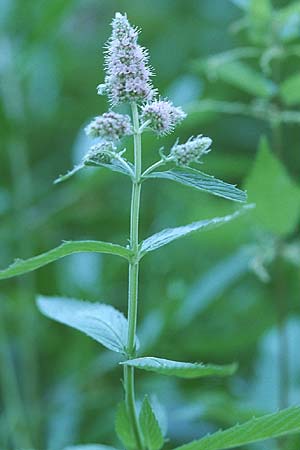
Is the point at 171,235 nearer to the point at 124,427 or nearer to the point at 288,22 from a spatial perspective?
the point at 124,427

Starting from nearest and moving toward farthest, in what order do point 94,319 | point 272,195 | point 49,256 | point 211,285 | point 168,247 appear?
1. point 49,256
2. point 94,319
3. point 272,195
4. point 211,285
5. point 168,247

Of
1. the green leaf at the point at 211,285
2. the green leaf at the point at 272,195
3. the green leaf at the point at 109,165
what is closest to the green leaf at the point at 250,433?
the green leaf at the point at 109,165

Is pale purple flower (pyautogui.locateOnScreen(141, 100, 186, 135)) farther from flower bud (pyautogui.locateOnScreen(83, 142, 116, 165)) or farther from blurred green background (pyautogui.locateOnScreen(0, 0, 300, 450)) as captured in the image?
blurred green background (pyautogui.locateOnScreen(0, 0, 300, 450))

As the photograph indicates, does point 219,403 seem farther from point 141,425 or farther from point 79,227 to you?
point 79,227

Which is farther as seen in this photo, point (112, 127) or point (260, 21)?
point (260, 21)

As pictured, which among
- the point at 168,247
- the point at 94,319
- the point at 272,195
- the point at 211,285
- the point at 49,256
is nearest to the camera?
the point at 49,256

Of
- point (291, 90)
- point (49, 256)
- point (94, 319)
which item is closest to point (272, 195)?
point (291, 90)

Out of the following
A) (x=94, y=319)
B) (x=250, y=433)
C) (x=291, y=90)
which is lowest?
(x=250, y=433)

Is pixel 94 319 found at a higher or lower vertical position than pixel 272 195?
lower

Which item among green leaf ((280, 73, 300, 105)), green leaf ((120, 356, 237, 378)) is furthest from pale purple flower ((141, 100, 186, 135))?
green leaf ((280, 73, 300, 105))
